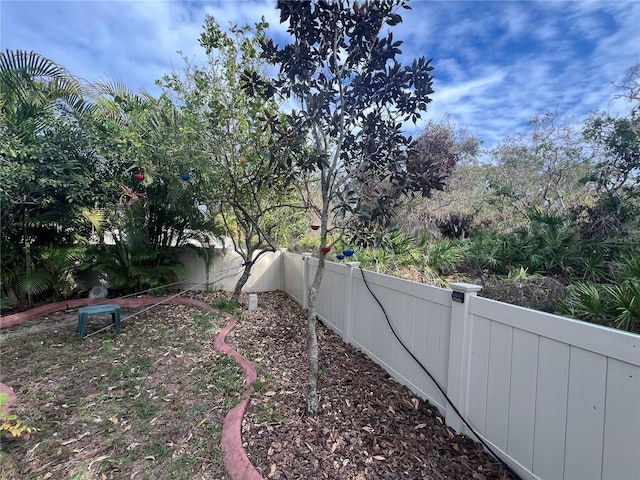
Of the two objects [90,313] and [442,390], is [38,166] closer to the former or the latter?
[90,313]

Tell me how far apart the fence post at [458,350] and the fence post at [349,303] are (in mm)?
1854

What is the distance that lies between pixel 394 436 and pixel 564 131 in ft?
31.4

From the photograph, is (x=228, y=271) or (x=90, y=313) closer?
(x=90, y=313)

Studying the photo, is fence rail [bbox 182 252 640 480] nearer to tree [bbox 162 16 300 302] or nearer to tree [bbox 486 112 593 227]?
tree [bbox 162 16 300 302]

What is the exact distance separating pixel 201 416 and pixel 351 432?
4.18 ft

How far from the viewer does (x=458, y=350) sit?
2.31m

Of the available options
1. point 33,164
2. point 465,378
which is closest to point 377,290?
point 465,378

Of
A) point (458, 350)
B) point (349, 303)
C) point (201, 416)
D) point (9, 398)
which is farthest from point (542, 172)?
point (9, 398)

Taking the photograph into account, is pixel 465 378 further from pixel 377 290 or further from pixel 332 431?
pixel 377 290

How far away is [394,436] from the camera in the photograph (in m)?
2.29

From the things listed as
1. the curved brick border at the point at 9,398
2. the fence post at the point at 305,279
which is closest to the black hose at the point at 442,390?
the fence post at the point at 305,279

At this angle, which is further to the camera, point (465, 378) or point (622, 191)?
point (622, 191)

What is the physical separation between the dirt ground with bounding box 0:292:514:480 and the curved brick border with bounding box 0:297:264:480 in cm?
7

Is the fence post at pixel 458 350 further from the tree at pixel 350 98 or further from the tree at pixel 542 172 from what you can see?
the tree at pixel 542 172
